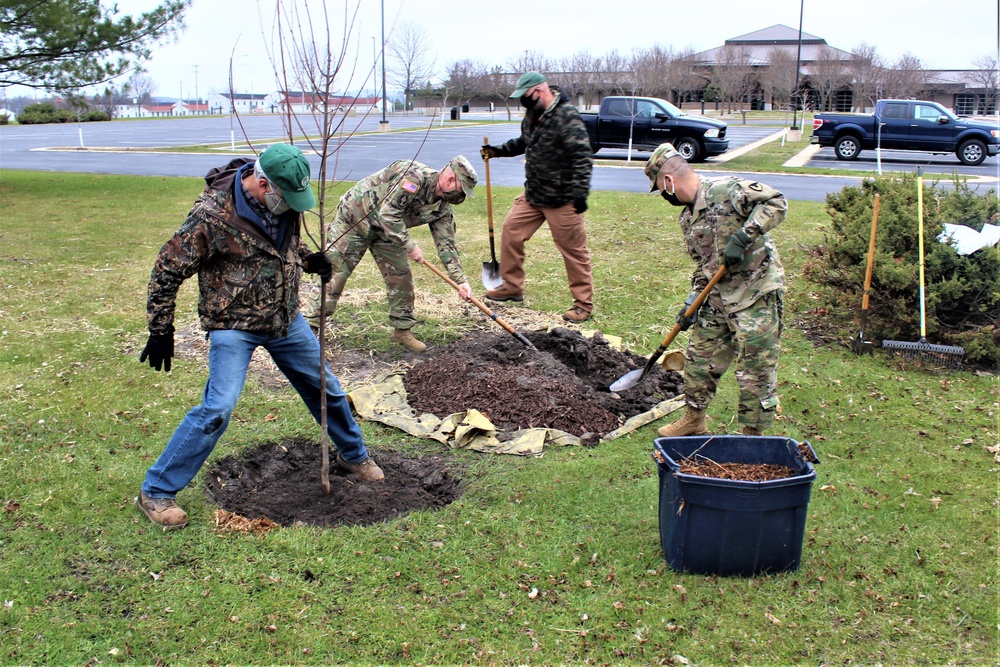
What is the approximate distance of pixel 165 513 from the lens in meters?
4.10

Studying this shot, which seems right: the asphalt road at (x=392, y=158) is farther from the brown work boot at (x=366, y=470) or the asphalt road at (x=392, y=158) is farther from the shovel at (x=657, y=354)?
the brown work boot at (x=366, y=470)

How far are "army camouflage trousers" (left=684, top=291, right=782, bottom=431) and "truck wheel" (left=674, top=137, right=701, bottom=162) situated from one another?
54.2ft

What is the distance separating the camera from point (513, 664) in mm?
3279

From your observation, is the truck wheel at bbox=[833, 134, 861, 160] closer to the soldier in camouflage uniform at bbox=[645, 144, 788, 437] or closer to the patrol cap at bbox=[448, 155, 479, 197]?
the patrol cap at bbox=[448, 155, 479, 197]

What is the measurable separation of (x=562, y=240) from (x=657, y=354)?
2.54m

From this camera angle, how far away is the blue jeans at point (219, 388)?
12.8 ft

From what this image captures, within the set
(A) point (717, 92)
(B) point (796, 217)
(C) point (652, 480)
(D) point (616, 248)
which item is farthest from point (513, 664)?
(A) point (717, 92)

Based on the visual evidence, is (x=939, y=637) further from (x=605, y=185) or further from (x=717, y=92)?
(x=717, y=92)

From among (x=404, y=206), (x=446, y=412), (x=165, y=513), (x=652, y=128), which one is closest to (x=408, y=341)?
(x=404, y=206)

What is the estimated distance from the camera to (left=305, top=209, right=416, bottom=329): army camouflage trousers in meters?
6.67

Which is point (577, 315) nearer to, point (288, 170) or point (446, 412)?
point (446, 412)

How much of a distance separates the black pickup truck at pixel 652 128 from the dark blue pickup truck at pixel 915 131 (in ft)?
12.0

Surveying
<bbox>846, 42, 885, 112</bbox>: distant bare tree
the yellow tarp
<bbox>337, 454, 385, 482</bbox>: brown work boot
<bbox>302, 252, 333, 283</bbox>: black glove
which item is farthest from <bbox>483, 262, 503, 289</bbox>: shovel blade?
<bbox>846, 42, 885, 112</bbox>: distant bare tree

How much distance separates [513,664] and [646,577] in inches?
33.4
